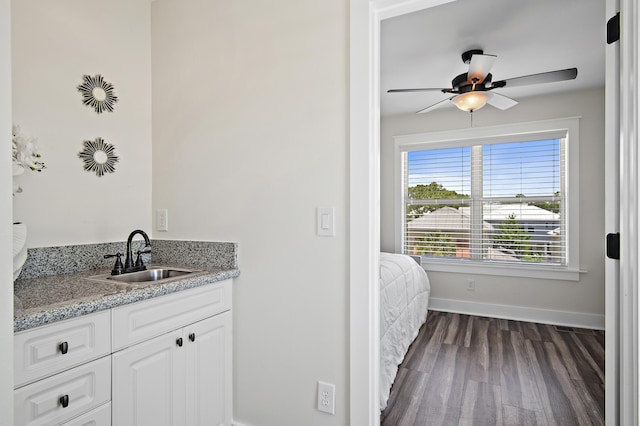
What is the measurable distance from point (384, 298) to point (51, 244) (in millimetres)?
1953

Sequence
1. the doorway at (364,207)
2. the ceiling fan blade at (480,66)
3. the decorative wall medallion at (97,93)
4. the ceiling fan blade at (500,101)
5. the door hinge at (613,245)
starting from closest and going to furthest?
the door hinge at (613,245) → the doorway at (364,207) → the decorative wall medallion at (97,93) → the ceiling fan blade at (480,66) → the ceiling fan blade at (500,101)

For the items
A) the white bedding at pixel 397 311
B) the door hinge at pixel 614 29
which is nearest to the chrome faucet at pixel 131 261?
the white bedding at pixel 397 311

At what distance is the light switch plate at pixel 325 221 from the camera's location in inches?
61.6

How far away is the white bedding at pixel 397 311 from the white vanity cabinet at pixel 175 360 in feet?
3.32

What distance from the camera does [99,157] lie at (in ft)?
6.30

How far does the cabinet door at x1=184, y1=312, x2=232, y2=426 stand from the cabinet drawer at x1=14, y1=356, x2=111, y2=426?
362mm

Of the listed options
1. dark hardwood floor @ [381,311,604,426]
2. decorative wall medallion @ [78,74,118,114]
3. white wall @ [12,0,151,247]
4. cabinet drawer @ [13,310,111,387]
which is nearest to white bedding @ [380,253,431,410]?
dark hardwood floor @ [381,311,604,426]

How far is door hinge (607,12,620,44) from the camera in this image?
3.87ft

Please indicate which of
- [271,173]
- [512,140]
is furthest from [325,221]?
[512,140]

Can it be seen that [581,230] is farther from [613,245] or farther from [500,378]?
[613,245]

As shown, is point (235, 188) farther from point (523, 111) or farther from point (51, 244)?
point (523, 111)

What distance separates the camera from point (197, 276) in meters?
1.62

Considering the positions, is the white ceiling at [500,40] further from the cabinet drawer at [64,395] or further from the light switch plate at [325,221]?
the cabinet drawer at [64,395]

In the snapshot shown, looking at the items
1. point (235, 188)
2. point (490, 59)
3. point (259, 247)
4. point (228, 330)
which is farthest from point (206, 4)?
point (490, 59)
